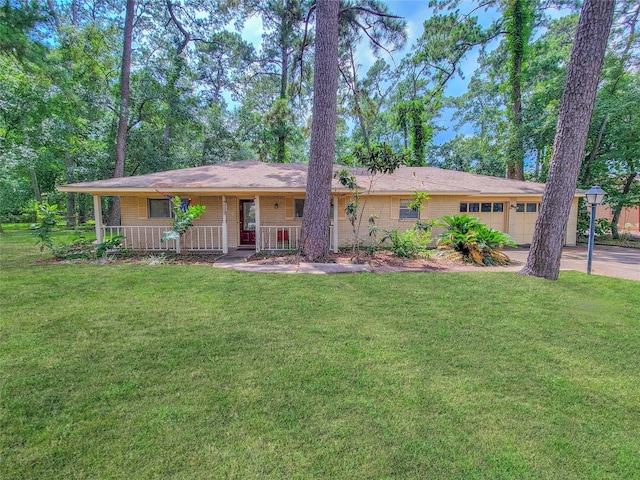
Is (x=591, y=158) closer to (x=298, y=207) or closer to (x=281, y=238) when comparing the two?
(x=298, y=207)

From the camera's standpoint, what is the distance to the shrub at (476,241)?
8438mm

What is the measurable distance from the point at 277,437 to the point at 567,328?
13.5ft

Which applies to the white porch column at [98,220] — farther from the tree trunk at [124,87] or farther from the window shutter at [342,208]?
the window shutter at [342,208]

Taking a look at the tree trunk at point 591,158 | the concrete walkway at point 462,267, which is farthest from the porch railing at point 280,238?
the tree trunk at point 591,158

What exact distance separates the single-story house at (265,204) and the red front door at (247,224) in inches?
1.4

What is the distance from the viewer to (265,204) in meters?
11.1

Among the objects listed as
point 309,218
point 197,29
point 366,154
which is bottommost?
point 309,218

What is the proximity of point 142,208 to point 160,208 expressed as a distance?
57cm

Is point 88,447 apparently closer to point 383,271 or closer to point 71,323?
point 71,323

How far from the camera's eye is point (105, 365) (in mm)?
2984

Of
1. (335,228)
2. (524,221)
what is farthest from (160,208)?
(524,221)

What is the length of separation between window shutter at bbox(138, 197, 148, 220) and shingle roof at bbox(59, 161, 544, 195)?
2.41 feet

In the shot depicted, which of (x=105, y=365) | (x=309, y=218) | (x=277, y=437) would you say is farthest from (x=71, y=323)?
(x=309, y=218)

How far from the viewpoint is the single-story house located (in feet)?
31.4
